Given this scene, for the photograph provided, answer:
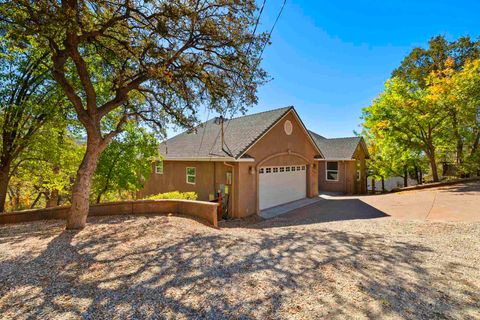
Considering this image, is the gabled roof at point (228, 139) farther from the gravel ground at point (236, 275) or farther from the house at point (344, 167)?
the house at point (344, 167)

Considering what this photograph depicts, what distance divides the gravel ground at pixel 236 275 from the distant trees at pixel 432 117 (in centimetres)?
1158

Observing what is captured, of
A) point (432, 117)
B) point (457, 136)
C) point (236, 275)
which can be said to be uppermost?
point (432, 117)

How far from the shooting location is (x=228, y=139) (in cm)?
1331

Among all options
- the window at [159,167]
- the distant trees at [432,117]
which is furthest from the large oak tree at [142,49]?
the distant trees at [432,117]

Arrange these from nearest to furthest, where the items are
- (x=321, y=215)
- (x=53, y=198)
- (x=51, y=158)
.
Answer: (x=321, y=215), (x=51, y=158), (x=53, y=198)

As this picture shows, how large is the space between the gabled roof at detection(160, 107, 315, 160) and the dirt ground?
5.72m

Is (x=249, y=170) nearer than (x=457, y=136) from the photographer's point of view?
Yes

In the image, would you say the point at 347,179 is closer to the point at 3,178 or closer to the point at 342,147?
the point at 342,147

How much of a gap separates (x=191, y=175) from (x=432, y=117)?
1611 cm

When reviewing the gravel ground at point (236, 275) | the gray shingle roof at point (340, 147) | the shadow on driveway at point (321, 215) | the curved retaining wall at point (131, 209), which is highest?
the gray shingle roof at point (340, 147)

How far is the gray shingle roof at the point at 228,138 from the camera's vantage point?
38.8 feet

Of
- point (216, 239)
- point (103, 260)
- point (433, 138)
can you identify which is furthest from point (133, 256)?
point (433, 138)

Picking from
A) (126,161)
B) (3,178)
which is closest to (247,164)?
(126,161)

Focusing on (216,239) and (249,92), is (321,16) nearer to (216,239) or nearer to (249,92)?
(249,92)
